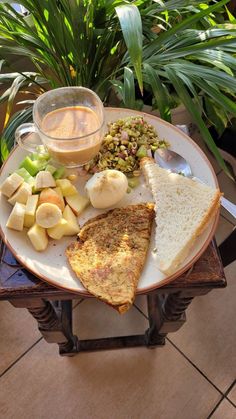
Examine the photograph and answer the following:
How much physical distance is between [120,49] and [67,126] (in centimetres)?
39

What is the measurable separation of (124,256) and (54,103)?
39cm

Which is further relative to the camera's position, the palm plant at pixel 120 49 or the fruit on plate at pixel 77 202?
the palm plant at pixel 120 49

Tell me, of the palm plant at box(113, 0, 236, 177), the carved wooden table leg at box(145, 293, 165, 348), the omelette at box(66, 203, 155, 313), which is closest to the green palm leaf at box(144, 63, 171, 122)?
the palm plant at box(113, 0, 236, 177)

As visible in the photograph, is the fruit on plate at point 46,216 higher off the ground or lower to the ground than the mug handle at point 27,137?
lower

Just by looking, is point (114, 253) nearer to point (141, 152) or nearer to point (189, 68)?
point (141, 152)

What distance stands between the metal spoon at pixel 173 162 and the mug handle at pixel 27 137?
0.26m

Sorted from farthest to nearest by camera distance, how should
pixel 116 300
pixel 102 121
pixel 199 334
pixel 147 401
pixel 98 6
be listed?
pixel 199 334, pixel 147 401, pixel 98 6, pixel 102 121, pixel 116 300

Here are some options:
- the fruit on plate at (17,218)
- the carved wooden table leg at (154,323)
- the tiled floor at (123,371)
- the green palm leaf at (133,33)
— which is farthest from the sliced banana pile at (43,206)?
the tiled floor at (123,371)

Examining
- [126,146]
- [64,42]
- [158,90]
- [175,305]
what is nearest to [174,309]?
[175,305]

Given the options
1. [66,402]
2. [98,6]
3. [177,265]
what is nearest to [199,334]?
[66,402]

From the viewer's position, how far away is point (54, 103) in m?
0.77

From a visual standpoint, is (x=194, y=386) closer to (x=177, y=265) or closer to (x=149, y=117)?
(x=177, y=265)

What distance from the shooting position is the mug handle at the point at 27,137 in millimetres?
724

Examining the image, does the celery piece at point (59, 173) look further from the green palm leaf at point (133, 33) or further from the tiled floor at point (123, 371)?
the tiled floor at point (123, 371)
